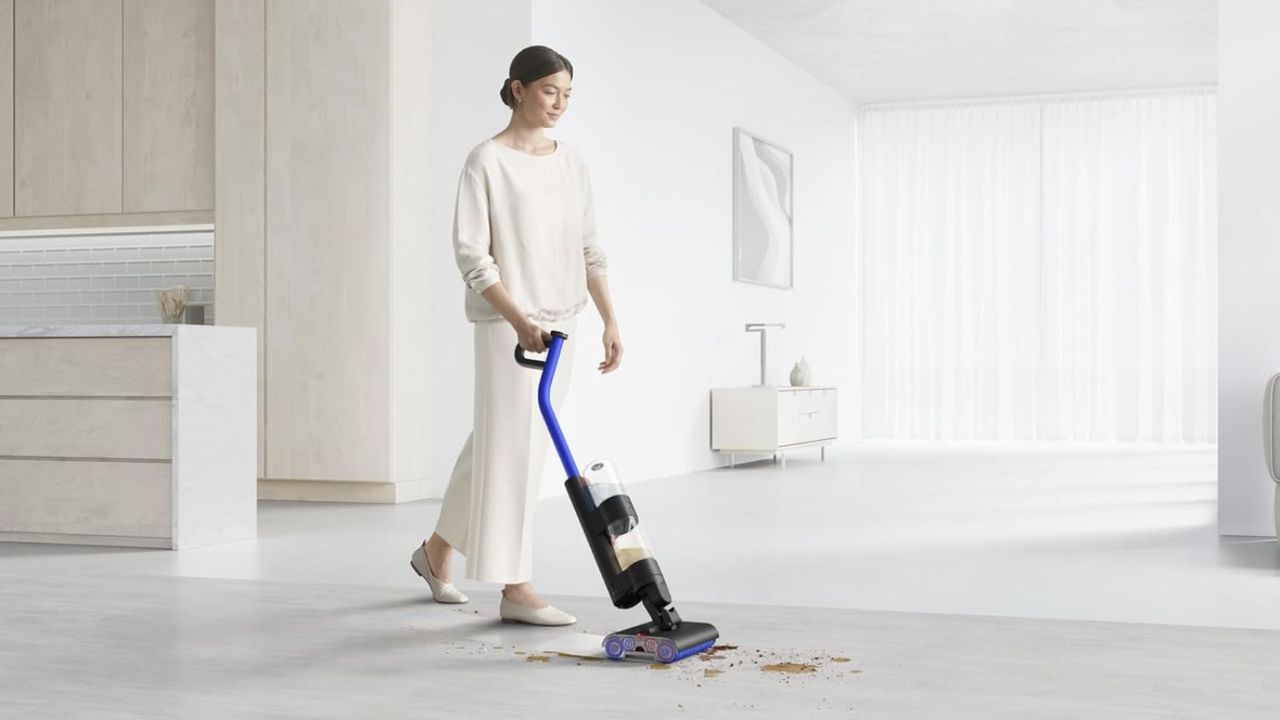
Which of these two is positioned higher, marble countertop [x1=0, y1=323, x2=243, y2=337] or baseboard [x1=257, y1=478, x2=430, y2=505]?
marble countertop [x1=0, y1=323, x2=243, y2=337]

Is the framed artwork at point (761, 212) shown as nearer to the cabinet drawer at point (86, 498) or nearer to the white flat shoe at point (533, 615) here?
the cabinet drawer at point (86, 498)

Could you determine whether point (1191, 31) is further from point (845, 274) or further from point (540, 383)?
point (540, 383)

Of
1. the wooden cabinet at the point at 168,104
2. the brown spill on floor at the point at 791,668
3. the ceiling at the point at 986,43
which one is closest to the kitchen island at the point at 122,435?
the wooden cabinet at the point at 168,104

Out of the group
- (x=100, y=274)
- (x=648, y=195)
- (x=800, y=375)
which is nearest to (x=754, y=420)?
(x=800, y=375)

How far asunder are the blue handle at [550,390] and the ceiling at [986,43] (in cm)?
582

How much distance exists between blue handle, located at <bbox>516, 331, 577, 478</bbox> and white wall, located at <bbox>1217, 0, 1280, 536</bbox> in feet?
9.57

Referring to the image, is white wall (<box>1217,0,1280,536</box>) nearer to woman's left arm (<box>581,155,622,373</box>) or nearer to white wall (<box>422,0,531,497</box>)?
woman's left arm (<box>581,155,622,373</box>)

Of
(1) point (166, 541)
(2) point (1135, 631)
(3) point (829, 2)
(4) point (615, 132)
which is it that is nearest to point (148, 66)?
(4) point (615, 132)

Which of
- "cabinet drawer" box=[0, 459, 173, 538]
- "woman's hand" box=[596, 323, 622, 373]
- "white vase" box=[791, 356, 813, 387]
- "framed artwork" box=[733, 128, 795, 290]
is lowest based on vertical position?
"cabinet drawer" box=[0, 459, 173, 538]

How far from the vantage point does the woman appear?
9.63 ft

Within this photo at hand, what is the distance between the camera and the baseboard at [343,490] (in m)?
6.12

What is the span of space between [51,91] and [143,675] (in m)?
4.81

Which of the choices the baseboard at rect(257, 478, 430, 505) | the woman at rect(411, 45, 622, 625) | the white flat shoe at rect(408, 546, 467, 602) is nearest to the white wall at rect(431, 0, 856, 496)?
the baseboard at rect(257, 478, 430, 505)

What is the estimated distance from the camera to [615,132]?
7.00 meters
